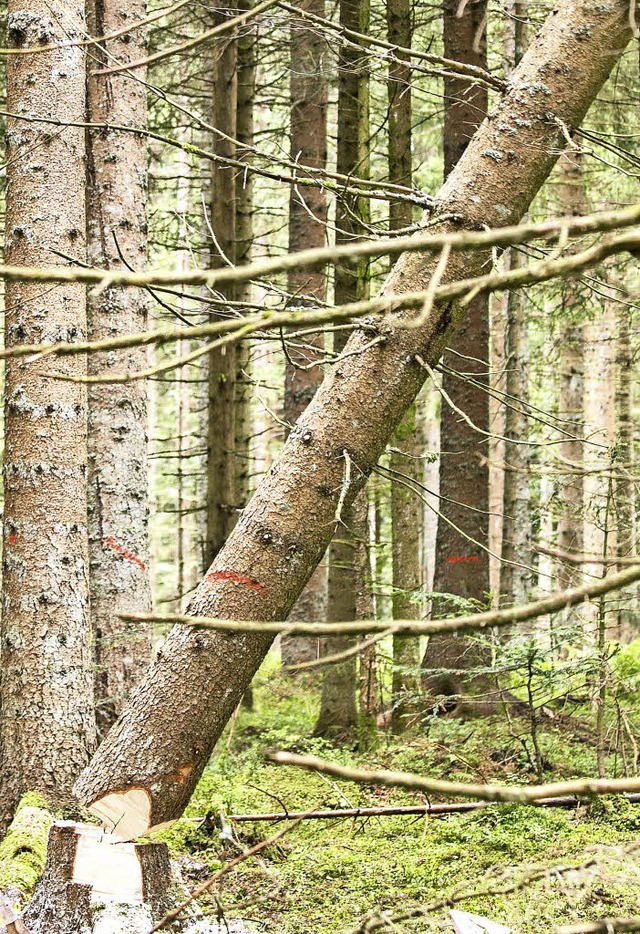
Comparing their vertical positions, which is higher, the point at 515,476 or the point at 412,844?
the point at 515,476

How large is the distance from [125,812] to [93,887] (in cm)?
30

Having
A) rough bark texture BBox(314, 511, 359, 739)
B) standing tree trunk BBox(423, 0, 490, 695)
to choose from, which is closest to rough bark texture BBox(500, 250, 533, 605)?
standing tree trunk BBox(423, 0, 490, 695)

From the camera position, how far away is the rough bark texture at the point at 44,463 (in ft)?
16.1

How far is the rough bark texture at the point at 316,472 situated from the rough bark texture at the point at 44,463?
1401 millimetres

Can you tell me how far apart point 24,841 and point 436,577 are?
198 inches

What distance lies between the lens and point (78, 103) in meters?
5.32

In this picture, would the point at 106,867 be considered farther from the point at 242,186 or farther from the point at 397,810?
the point at 242,186

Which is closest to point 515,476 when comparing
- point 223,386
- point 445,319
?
point 223,386

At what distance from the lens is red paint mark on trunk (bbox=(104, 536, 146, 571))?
248 inches

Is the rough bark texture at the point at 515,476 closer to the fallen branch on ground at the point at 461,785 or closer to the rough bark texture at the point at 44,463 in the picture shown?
the rough bark texture at the point at 44,463

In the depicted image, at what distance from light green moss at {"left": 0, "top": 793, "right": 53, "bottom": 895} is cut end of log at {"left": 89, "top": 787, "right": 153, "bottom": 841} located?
0.71m

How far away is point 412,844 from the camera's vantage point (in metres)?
4.80

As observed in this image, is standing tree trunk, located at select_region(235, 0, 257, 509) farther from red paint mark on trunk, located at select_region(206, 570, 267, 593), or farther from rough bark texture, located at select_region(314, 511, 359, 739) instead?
red paint mark on trunk, located at select_region(206, 570, 267, 593)

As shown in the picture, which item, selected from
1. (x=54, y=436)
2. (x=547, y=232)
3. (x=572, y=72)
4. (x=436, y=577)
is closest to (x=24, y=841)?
(x=54, y=436)
